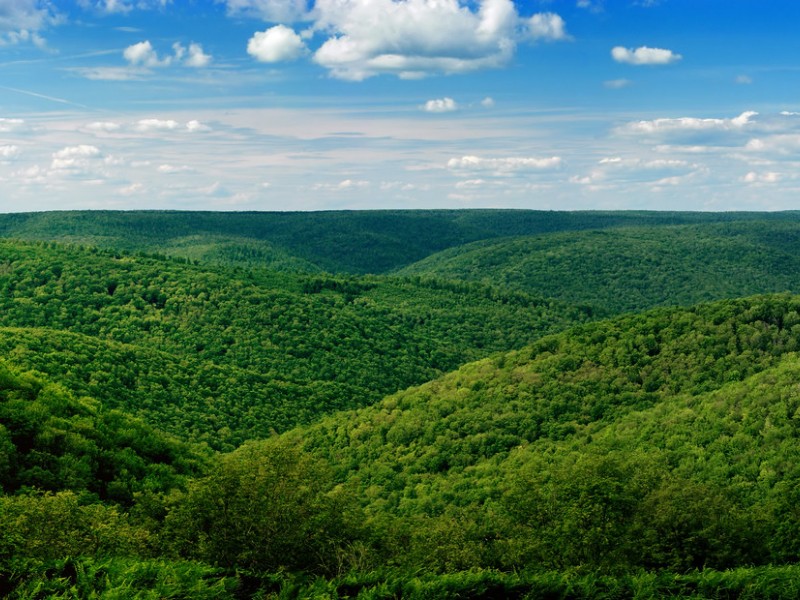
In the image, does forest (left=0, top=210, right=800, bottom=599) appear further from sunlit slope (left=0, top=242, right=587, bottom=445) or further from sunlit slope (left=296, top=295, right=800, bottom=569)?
sunlit slope (left=0, top=242, right=587, bottom=445)

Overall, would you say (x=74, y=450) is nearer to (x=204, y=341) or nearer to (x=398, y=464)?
(x=398, y=464)

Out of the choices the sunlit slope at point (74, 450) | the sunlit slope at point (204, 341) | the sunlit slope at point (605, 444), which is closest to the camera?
the sunlit slope at point (605, 444)

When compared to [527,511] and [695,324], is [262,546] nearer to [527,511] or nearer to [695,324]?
[527,511]

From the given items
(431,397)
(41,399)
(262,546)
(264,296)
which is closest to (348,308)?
(264,296)

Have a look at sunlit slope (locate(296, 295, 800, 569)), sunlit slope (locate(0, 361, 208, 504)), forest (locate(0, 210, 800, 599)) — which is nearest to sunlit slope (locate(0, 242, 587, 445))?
forest (locate(0, 210, 800, 599))

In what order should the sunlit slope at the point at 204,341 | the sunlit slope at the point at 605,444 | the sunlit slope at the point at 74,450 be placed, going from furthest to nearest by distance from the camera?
the sunlit slope at the point at 204,341 < the sunlit slope at the point at 74,450 < the sunlit slope at the point at 605,444

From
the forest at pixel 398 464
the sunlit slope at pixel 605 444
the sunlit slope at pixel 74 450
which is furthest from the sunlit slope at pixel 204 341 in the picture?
the sunlit slope at pixel 74 450

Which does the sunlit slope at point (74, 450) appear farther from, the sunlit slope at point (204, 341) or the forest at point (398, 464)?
the sunlit slope at point (204, 341)
